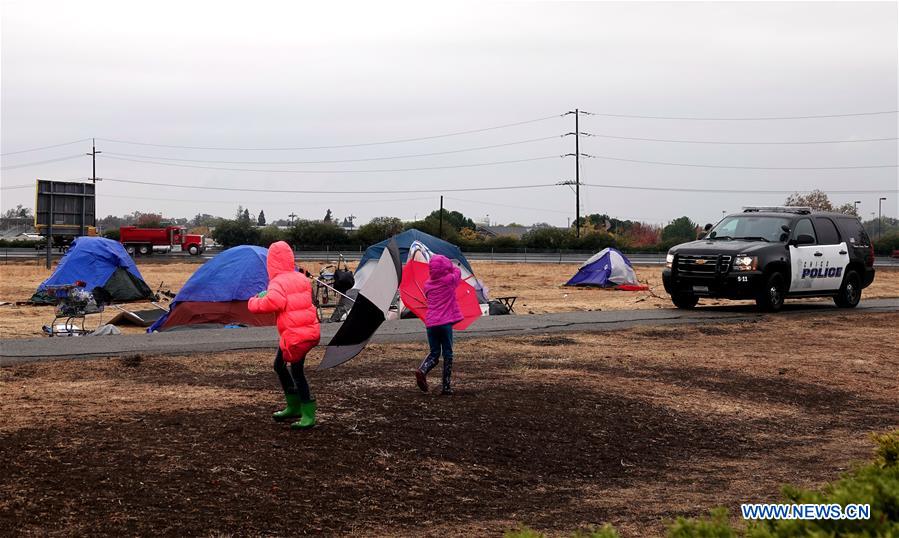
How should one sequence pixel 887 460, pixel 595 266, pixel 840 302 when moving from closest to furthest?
pixel 887 460 < pixel 840 302 < pixel 595 266

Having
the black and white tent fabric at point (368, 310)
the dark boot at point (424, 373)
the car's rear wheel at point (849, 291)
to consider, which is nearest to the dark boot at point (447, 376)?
the dark boot at point (424, 373)

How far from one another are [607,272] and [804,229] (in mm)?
10446

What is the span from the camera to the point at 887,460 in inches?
213

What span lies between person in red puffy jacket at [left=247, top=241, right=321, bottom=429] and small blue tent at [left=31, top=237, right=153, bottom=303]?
705 inches

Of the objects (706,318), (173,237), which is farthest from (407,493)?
(173,237)

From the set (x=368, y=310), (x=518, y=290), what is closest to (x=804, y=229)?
(x=518, y=290)

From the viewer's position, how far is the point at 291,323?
337 inches

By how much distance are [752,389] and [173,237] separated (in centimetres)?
6368

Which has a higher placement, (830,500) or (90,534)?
(830,500)

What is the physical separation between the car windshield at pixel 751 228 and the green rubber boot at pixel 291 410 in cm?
1504

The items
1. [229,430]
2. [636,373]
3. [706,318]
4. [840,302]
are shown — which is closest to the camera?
[229,430]

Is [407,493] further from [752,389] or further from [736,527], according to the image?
[752,389]

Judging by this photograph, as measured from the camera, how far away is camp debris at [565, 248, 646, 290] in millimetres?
31906

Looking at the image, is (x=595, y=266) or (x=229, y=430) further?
(x=595, y=266)
